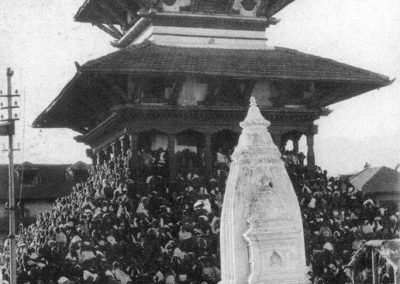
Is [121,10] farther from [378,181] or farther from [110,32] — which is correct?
[378,181]

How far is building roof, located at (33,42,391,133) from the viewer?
14852mm

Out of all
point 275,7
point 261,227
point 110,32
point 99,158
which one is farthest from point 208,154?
point 261,227

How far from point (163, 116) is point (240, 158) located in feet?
26.4

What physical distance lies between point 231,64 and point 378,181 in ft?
82.6

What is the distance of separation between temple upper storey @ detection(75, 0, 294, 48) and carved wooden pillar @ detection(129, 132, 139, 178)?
9.10ft

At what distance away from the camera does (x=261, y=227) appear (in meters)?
7.40

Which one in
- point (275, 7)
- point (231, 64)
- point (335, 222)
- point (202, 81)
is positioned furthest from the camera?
point (275, 7)

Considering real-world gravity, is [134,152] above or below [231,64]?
below

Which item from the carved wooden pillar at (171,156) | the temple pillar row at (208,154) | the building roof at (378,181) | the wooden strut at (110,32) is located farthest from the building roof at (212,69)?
the building roof at (378,181)

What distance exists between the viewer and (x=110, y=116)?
54.0 feet

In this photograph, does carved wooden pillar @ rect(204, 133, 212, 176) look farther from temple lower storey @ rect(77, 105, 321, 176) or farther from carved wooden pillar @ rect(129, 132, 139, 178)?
carved wooden pillar @ rect(129, 132, 139, 178)

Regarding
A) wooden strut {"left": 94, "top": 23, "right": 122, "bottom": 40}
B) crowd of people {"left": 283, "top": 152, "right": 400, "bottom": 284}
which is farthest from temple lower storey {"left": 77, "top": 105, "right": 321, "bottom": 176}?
wooden strut {"left": 94, "top": 23, "right": 122, "bottom": 40}

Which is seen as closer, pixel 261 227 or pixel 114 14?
pixel 261 227

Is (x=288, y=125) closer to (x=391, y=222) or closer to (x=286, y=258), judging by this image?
(x=391, y=222)
